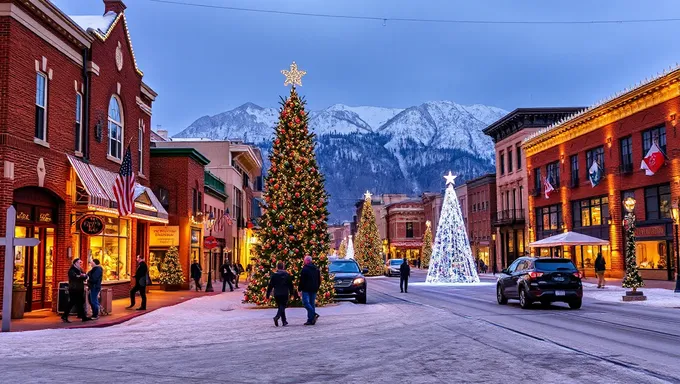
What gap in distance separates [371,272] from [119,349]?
5904cm

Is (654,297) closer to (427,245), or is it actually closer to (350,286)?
(350,286)

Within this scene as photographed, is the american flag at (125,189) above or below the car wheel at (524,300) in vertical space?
above

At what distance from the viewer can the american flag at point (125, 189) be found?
24.5 m

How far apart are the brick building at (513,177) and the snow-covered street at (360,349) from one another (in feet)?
153

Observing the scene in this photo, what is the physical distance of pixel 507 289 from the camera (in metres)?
24.7

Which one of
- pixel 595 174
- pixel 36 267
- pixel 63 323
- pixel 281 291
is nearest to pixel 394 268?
pixel 595 174

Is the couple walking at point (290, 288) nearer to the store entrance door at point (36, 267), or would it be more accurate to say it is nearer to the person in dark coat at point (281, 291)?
the person in dark coat at point (281, 291)

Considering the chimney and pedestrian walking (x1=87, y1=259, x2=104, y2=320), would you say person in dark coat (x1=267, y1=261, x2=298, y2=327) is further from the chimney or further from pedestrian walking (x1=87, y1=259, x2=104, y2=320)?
the chimney

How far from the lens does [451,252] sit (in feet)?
156

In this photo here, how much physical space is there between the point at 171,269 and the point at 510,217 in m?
41.2

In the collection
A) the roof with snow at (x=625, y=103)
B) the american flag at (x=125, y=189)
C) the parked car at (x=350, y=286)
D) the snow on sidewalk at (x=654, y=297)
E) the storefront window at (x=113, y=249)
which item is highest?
the roof with snow at (x=625, y=103)

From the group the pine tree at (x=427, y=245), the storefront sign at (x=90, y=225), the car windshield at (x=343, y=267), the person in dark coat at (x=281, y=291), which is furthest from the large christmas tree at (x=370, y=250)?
the person in dark coat at (x=281, y=291)

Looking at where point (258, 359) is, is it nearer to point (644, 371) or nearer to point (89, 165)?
point (644, 371)

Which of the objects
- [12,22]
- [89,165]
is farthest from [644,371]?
[89,165]
